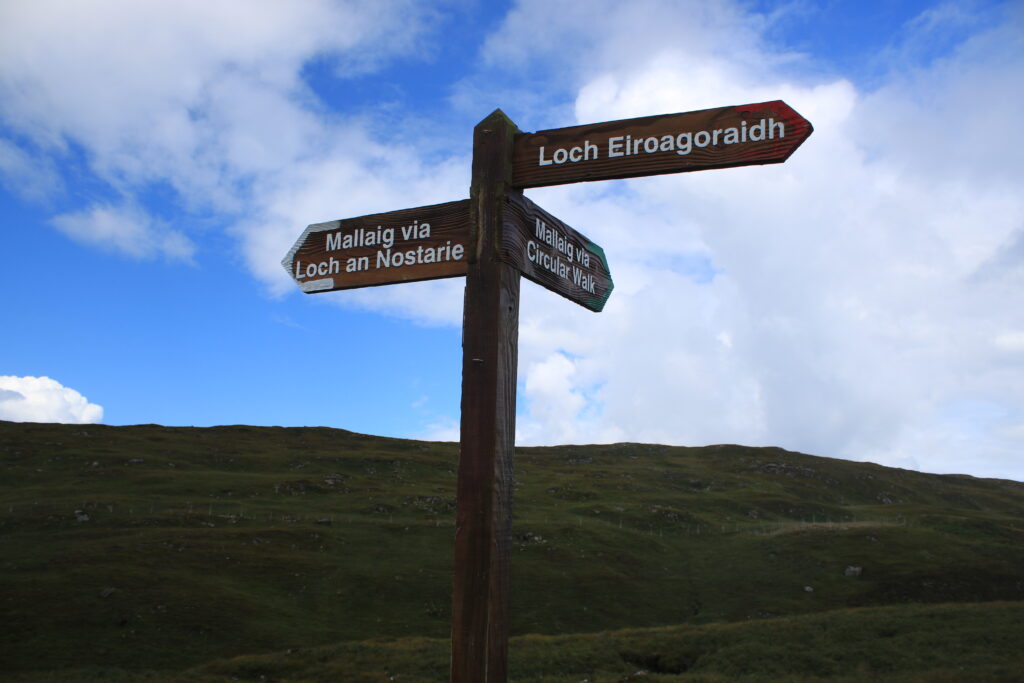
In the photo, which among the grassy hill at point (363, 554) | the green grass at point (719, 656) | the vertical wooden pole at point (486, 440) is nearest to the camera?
the vertical wooden pole at point (486, 440)

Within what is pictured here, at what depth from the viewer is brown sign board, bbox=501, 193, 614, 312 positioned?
5.09 m

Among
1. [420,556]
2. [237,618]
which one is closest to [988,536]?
[420,556]

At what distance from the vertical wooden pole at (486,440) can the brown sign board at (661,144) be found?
27 centimetres

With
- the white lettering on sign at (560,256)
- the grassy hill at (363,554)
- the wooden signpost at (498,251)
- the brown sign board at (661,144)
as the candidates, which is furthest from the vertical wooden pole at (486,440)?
the grassy hill at (363,554)

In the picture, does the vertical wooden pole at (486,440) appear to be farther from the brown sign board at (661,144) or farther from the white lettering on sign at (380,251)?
the white lettering on sign at (380,251)

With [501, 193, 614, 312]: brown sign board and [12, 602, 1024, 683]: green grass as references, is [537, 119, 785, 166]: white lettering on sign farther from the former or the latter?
[12, 602, 1024, 683]: green grass

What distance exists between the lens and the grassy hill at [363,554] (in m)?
32.8

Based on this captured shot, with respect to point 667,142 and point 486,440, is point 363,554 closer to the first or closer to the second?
point 486,440

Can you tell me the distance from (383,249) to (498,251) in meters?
1.31

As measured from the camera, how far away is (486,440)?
463cm

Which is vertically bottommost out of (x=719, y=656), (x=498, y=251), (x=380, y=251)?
(x=719, y=656)

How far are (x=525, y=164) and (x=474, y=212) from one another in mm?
527

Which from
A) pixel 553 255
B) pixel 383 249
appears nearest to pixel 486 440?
pixel 553 255

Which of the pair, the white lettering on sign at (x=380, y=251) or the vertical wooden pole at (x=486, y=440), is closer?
the vertical wooden pole at (x=486, y=440)
